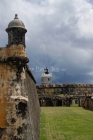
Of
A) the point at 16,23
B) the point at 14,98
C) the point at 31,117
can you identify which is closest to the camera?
the point at 14,98

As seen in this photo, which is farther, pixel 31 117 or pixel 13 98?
pixel 31 117

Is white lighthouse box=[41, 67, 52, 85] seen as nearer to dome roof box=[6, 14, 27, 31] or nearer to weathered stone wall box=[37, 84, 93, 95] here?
weathered stone wall box=[37, 84, 93, 95]

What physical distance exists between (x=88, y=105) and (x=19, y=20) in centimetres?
2110

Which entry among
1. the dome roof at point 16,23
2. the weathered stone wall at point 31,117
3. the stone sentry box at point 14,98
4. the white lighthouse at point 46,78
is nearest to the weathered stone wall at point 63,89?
the white lighthouse at point 46,78

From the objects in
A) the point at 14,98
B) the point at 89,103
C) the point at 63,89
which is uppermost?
the point at 63,89

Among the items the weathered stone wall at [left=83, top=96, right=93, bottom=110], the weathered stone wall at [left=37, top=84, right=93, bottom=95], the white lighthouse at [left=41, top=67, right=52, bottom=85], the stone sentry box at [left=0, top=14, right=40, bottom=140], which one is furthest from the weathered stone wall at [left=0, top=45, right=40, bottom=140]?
the white lighthouse at [left=41, top=67, right=52, bottom=85]

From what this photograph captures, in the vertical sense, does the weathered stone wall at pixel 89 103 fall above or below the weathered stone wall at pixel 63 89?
below

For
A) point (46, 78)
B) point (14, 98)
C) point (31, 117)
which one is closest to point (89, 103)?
point (46, 78)

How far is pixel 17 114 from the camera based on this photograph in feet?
22.5

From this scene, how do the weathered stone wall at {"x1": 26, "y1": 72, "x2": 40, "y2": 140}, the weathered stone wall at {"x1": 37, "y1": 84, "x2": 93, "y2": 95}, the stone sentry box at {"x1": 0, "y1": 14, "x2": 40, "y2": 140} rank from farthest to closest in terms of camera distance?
the weathered stone wall at {"x1": 37, "y1": 84, "x2": 93, "y2": 95}
the weathered stone wall at {"x1": 26, "y1": 72, "x2": 40, "y2": 140}
the stone sentry box at {"x1": 0, "y1": 14, "x2": 40, "y2": 140}

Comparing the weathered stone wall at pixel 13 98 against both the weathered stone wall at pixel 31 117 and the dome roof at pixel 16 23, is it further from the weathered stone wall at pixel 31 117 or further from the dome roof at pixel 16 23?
the dome roof at pixel 16 23

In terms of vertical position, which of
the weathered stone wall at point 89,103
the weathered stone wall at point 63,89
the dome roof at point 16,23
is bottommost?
the weathered stone wall at point 89,103

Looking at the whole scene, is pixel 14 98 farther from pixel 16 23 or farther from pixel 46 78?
pixel 46 78

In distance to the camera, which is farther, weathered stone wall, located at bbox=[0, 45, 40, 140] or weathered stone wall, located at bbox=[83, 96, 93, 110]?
weathered stone wall, located at bbox=[83, 96, 93, 110]
